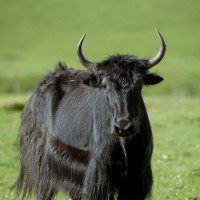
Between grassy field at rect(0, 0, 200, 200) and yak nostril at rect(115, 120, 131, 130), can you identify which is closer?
yak nostril at rect(115, 120, 131, 130)

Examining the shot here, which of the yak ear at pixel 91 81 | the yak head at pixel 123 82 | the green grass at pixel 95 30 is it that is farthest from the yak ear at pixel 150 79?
the green grass at pixel 95 30

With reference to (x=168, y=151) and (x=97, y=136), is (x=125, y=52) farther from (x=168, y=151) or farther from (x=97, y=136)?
(x=97, y=136)

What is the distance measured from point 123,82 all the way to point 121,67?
0.62 ft

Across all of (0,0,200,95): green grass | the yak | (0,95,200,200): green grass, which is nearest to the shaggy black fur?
the yak

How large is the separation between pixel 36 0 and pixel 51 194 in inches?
1862

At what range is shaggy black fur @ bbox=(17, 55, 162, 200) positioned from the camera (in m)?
5.94

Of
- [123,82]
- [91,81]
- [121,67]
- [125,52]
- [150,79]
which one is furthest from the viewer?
[125,52]

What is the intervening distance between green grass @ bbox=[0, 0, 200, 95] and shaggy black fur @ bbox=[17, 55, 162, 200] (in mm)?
25024

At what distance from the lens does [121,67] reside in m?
6.03

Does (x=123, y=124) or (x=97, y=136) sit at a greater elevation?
(x=123, y=124)

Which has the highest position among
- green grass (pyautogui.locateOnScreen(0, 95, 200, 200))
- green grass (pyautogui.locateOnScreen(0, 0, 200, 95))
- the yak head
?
green grass (pyautogui.locateOnScreen(0, 0, 200, 95))

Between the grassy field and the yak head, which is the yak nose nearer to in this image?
the yak head

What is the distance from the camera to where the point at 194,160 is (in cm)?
1026

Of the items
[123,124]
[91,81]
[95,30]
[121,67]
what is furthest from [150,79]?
[95,30]
